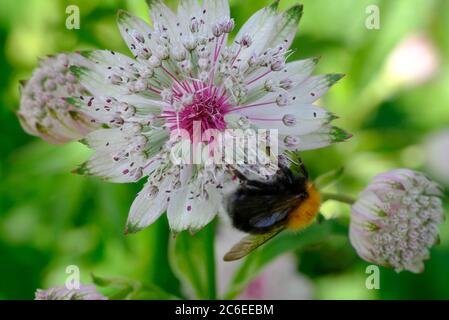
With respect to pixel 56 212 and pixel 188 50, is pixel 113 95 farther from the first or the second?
pixel 56 212

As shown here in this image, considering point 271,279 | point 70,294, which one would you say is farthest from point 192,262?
point 271,279

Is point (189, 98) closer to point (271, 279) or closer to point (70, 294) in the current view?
point (70, 294)

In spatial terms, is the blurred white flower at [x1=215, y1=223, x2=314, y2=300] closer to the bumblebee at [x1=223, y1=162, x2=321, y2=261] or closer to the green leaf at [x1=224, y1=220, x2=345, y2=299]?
the green leaf at [x1=224, y1=220, x2=345, y2=299]

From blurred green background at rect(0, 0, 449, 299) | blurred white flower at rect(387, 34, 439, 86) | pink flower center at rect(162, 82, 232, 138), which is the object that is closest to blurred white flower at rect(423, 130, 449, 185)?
blurred green background at rect(0, 0, 449, 299)

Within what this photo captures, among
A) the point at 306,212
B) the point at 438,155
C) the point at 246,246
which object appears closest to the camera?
the point at 246,246
